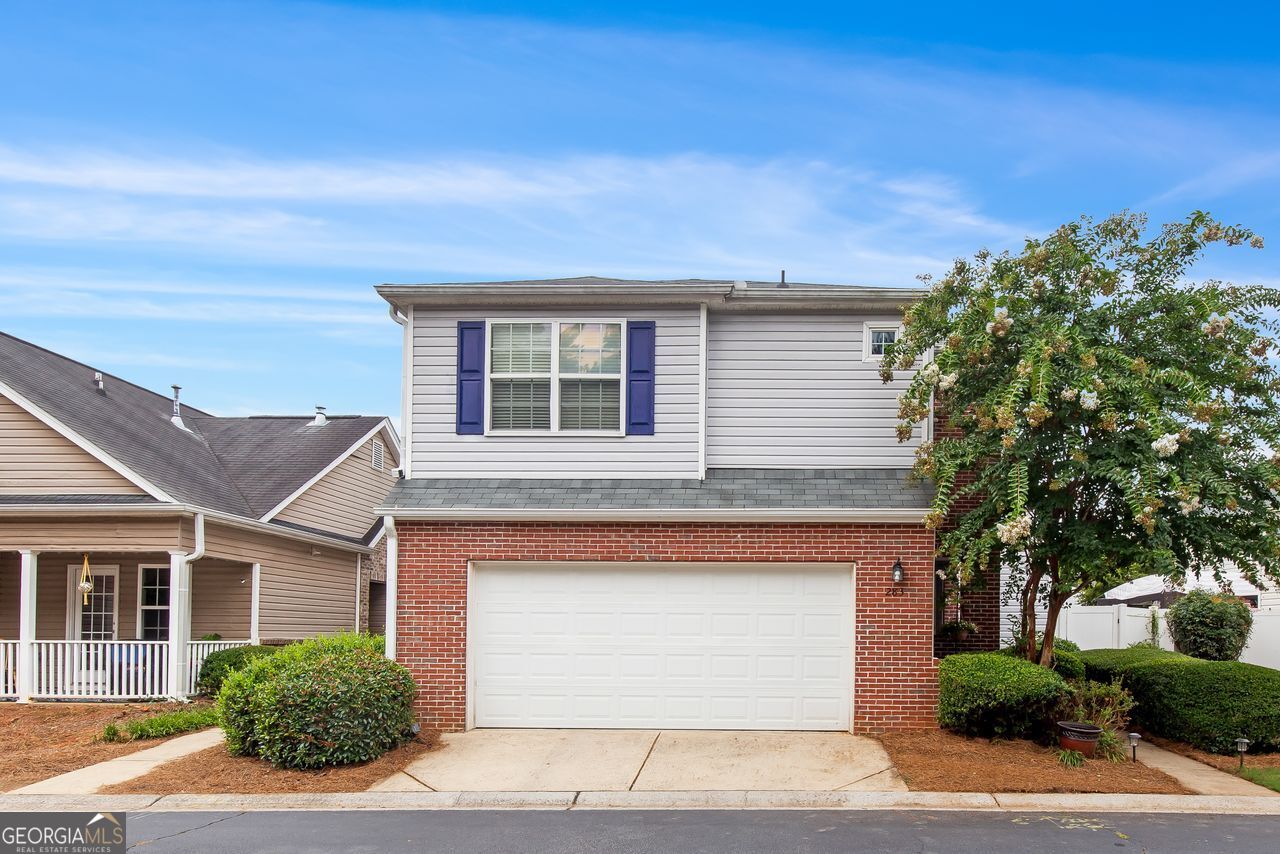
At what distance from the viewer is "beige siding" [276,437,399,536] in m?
22.6

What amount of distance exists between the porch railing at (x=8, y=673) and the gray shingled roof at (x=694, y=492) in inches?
347

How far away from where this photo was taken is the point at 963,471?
591 inches

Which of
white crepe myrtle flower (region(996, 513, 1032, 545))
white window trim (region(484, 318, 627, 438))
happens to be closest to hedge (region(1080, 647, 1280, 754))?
white crepe myrtle flower (region(996, 513, 1032, 545))

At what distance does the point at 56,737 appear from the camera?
14.4 metres

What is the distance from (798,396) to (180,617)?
10905mm

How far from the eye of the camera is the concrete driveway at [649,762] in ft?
35.7

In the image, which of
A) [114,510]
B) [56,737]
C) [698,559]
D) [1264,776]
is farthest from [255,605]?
[1264,776]

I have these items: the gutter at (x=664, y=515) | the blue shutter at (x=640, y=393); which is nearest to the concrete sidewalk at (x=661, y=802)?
the gutter at (x=664, y=515)

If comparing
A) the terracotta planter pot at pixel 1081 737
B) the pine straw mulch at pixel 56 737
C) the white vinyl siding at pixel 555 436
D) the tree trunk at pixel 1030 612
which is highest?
the white vinyl siding at pixel 555 436

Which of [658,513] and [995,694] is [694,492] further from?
[995,694]

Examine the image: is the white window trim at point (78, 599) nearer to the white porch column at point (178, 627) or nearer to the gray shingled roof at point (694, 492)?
the white porch column at point (178, 627)

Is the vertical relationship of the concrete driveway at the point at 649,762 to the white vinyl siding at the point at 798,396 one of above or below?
below

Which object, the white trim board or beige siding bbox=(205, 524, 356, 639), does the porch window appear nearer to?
beige siding bbox=(205, 524, 356, 639)

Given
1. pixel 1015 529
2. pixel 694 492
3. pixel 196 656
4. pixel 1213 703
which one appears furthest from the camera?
pixel 196 656
